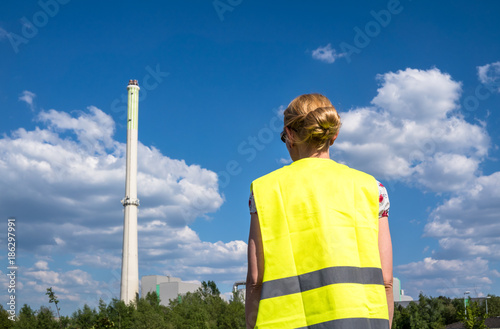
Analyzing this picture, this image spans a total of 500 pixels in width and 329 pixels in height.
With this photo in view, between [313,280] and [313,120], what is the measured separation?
0.79 metres

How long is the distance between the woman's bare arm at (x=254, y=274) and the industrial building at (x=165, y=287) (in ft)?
322

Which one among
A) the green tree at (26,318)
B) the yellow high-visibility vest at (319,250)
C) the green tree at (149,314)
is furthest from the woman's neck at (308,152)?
the green tree at (26,318)

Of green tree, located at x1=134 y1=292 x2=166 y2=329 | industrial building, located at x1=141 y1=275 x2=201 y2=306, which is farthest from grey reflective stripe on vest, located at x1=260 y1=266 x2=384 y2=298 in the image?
industrial building, located at x1=141 y1=275 x2=201 y2=306

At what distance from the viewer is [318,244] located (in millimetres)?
2537

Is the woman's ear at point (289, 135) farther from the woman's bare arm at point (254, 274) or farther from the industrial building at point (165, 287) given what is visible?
the industrial building at point (165, 287)

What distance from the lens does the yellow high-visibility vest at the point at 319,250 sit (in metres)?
2.48

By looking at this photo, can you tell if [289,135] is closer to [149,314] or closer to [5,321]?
[149,314]

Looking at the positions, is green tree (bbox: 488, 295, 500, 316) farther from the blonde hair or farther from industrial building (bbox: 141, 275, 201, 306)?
the blonde hair

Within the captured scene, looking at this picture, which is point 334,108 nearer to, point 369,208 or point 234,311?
point 369,208

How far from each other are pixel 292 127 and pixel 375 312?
3.29 feet

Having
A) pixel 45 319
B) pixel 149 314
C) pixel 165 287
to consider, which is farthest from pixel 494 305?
pixel 45 319

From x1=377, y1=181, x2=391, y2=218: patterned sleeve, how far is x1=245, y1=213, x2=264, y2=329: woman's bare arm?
636 mm

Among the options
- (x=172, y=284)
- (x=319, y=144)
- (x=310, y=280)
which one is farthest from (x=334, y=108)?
(x=172, y=284)

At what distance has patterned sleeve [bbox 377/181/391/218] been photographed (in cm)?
276
